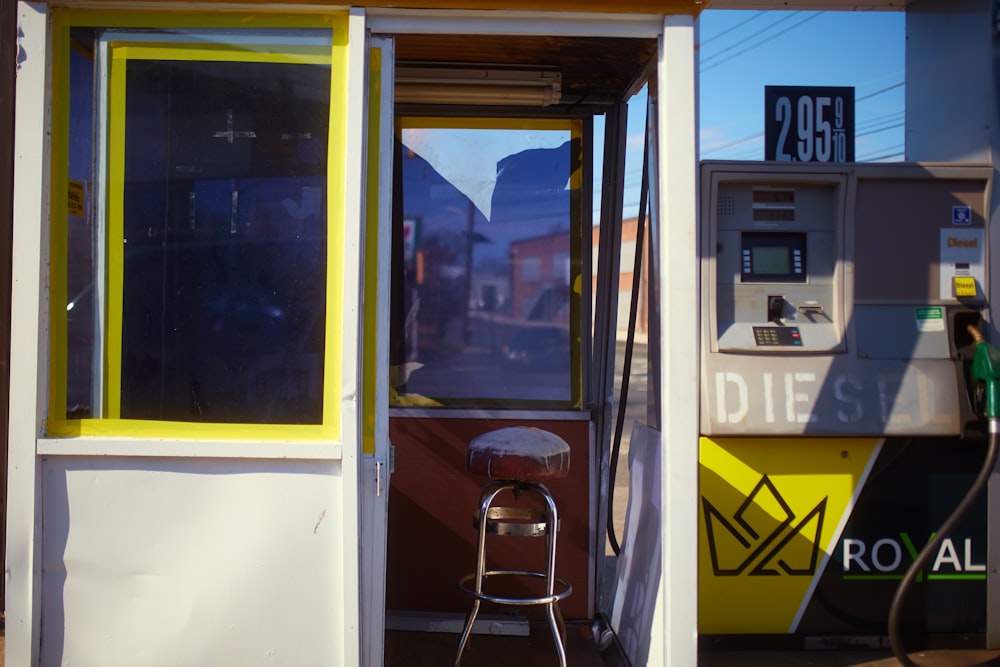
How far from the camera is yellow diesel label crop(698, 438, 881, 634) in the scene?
388 centimetres

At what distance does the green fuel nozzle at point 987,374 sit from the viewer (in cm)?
353

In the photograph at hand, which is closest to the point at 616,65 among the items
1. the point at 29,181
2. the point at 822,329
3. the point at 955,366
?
the point at 822,329

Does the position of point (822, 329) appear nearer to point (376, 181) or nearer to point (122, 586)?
point (376, 181)

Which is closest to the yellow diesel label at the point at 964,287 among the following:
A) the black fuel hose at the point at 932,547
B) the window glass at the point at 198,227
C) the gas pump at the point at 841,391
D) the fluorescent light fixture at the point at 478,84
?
the gas pump at the point at 841,391

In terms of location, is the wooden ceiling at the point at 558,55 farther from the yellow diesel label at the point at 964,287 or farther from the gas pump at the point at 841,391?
the yellow diesel label at the point at 964,287

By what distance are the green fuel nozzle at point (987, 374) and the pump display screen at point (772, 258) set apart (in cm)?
80

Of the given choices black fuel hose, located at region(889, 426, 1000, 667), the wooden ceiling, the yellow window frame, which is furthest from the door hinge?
black fuel hose, located at region(889, 426, 1000, 667)

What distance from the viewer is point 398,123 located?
171 inches

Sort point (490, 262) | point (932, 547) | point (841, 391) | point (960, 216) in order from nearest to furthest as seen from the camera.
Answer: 1. point (932, 547)
2. point (841, 391)
3. point (960, 216)
4. point (490, 262)

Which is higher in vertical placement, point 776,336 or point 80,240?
point 80,240

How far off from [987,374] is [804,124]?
1.61 meters

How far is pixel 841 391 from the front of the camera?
12.6 ft

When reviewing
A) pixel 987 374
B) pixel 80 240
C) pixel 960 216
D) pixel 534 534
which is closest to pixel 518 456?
pixel 534 534

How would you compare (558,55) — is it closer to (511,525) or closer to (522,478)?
(522,478)
